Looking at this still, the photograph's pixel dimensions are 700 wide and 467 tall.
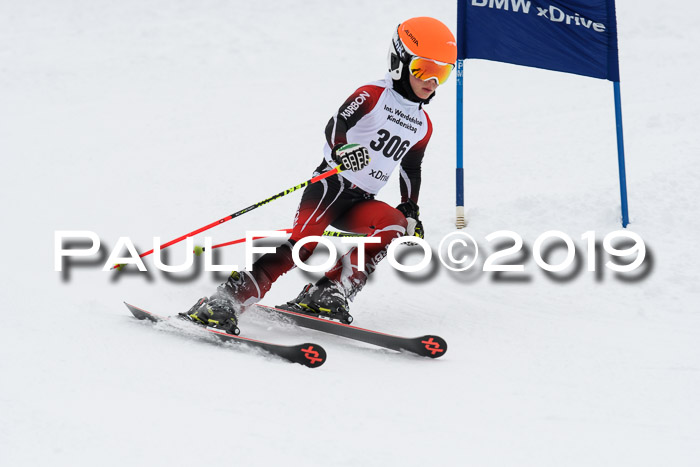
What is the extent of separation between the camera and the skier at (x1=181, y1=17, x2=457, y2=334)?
4707 millimetres

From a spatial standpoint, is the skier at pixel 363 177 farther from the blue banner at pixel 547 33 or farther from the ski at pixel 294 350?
the blue banner at pixel 547 33

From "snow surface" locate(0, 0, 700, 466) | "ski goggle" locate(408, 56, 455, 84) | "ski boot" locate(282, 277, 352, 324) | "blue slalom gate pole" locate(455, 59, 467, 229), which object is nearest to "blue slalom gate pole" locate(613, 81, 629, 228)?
"snow surface" locate(0, 0, 700, 466)

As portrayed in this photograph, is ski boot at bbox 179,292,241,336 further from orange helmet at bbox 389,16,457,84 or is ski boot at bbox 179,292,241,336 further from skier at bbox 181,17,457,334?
orange helmet at bbox 389,16,457,84

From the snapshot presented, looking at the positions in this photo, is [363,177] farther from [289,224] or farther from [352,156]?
[289,224]

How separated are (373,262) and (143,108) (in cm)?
619

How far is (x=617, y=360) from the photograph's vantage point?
441 cm

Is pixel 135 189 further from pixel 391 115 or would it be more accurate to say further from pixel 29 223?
pixel 391 115

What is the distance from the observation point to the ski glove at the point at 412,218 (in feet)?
16.5

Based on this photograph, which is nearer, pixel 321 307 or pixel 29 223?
pixel 321 307

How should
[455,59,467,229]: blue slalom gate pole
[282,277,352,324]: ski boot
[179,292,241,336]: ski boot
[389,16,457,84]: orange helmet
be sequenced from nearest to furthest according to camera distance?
[179,292,241,336]: ski boot
[389,16,457,84]: orange helmet
[282,277,352,324]: ski boot
[455,59,467,229]: blue slalom gate pole

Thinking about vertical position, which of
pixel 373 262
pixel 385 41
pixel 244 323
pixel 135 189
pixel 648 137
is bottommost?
pixel 244 323

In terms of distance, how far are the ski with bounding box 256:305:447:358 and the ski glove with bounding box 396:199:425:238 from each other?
2.36ft

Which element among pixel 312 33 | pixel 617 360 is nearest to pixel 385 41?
pixel 312 33

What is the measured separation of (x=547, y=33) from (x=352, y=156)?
2863 millimetres
